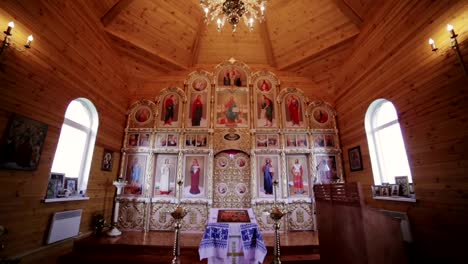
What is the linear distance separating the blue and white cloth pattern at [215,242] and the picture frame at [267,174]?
12.0 ft

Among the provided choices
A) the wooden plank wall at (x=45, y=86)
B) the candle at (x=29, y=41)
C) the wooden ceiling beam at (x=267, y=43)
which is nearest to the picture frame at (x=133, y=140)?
the wooden plank wall at (x=45, y=86)

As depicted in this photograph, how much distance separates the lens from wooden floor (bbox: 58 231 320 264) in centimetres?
489

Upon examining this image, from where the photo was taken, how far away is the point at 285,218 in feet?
23.5

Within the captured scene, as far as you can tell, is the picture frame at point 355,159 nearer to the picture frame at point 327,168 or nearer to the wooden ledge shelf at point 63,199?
the picture frame at point 327,168

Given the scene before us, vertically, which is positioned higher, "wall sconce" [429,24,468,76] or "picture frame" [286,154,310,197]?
"wall sconce" [429,24,468,76]

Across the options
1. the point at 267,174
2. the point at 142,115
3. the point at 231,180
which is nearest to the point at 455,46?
the point at 267,174

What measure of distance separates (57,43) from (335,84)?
28.8ft

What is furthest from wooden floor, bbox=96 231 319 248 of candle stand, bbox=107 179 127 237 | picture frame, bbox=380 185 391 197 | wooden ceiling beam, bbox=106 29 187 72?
wooden ceiling beam, bbox=106 29 187 72

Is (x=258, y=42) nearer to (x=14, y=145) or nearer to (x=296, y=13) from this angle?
(x=296, y=13)

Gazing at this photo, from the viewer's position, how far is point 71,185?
5.46 metres

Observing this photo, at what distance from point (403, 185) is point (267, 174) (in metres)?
Result: 3.89

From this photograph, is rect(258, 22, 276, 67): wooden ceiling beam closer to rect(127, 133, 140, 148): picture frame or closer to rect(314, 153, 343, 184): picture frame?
rect(314, 153, 343, 184): picture frame

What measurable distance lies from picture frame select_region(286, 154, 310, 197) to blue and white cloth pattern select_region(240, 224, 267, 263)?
3.81 m

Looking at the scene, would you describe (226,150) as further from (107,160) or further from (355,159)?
(355,159)
